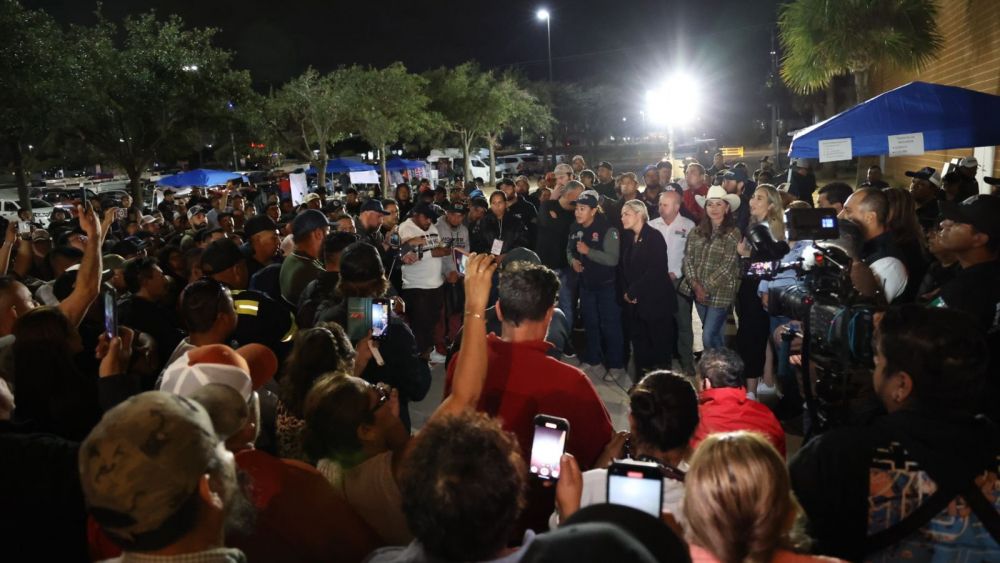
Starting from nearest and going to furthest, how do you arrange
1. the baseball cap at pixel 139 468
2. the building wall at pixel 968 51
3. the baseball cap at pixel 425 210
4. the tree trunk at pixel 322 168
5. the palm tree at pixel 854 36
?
the baseball cap at pixel 139 468 < the baseball cap at pixel 425 210 < the building wall at pixel 968 51 < the palm tree at pixel 854 36 < the tree trunk at pixel 322 168

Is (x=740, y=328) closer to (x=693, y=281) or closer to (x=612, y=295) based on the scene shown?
(x=693, y=281)

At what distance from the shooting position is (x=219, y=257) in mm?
4484

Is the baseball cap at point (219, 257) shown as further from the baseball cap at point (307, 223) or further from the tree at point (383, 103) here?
the tree at point (383, 103)

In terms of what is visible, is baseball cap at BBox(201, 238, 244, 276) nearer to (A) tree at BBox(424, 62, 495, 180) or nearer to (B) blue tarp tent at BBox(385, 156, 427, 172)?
(B) blue tarp tent at BBox(385, 156, 427, 172)

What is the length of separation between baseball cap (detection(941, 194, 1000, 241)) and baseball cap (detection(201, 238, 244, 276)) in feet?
15.1

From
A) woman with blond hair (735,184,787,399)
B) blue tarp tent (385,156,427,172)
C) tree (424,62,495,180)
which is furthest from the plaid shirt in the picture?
tree (424,62,495,180)

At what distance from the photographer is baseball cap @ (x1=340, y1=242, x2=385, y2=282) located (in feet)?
12.3

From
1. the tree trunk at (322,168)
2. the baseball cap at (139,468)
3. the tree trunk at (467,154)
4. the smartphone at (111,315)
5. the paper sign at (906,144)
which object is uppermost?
the tree trunk at (467,154)

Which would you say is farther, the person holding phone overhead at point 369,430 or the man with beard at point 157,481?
the person holding phone overhead at point 369,430

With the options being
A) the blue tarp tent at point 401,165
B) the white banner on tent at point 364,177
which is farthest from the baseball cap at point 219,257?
the blue tarp tent at point 401,165

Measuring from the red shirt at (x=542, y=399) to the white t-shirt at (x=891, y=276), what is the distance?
2.71m

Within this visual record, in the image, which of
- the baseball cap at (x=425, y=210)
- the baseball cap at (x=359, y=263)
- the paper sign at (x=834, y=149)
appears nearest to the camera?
the baseball cap at (x=359, y=263)

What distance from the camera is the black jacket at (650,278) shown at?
6328 millimetres

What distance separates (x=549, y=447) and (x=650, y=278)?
440 centimetres
